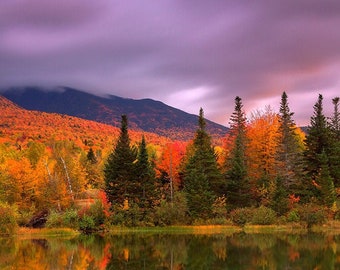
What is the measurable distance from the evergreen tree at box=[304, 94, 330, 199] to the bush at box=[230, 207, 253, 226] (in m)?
12.8

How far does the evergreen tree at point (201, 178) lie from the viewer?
62.2 meters

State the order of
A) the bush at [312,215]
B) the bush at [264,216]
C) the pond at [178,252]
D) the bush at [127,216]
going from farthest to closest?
1. the bush at [127,216]
2. the bush at [264,216]
3. the bush at [312,215]
4. the pond at [178,252]

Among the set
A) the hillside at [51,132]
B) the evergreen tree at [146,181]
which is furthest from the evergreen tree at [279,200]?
the hillside at [51,132]

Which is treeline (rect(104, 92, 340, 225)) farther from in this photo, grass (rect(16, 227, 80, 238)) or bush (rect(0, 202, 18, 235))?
bush (rect(0, 202, 18, 235))

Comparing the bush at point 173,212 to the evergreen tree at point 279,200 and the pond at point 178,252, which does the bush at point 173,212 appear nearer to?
the pond at point 178,252

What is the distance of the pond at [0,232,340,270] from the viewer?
33.6 metres

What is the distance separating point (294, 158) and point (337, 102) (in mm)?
17029

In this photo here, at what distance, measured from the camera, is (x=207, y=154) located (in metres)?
68.2

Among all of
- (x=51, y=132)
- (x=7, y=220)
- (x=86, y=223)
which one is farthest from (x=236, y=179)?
(x=51, y=132)

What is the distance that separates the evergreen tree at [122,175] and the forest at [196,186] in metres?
0.15

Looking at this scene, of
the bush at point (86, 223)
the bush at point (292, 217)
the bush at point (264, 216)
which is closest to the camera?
the bush at point (86, 223)

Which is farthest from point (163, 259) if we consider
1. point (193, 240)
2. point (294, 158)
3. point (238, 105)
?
point (238, 105)

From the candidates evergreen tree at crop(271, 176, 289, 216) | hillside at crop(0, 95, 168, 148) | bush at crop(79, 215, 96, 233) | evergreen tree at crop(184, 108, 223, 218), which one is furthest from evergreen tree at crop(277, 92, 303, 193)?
hillside at crop(0, 95, 168, 148)

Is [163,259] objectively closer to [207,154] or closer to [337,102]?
[207,154]
